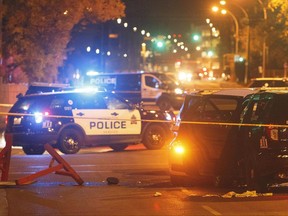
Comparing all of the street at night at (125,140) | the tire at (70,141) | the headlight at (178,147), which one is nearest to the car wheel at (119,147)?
the street at night at (125,140)

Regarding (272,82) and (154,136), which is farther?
(272,82)

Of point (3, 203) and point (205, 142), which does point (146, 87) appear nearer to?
point (205, 142)

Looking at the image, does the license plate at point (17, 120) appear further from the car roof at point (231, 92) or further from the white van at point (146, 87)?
the white van at point (146, 87)

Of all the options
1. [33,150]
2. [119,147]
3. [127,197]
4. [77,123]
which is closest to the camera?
[127,197]

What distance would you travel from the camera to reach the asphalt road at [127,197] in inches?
367

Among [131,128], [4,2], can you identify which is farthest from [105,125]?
[4,2]

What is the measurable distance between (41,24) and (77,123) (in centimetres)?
1634

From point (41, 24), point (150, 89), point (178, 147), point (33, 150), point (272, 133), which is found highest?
point (41, 24)

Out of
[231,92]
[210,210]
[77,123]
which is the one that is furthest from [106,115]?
[210,210]

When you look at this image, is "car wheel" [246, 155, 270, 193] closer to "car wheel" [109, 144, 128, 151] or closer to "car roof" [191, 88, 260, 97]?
"car roof" [191, 88, 260, 97]

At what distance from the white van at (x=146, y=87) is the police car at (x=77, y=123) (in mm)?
15100

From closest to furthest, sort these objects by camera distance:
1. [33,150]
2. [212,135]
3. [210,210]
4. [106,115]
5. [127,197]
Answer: [210,210] → [127,197] → [212,135] → [106,115] → [33,150]

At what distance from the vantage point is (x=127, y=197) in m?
10.5

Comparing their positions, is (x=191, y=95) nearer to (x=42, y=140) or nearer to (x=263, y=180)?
(x=263, y=180)
